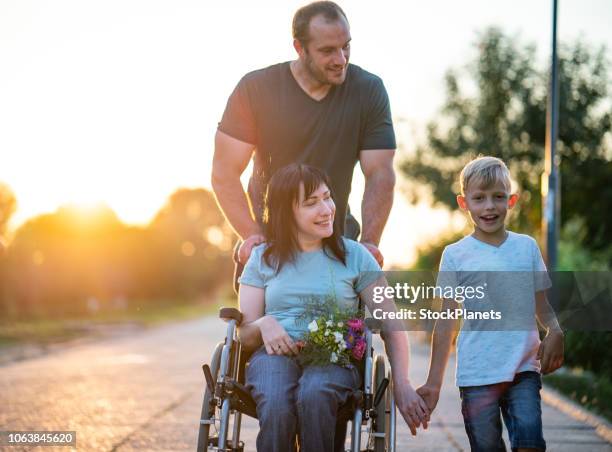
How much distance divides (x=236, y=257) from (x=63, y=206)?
174 ft

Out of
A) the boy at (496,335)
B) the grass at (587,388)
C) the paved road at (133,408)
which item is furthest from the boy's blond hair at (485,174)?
→ the grass at (587,388)

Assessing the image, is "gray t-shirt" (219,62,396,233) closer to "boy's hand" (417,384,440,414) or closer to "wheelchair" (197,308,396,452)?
"wheelchair" (197,308,396,452)

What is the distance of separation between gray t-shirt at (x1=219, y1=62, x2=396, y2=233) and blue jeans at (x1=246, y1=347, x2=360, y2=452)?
2.90ft

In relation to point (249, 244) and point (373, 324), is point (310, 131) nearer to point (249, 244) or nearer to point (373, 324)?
point (249, 244)

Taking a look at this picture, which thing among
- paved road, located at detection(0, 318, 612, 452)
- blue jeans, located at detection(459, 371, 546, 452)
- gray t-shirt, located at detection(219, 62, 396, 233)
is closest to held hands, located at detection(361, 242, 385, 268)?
gray t-shirt, located at detection(219, 62, 396, 233)

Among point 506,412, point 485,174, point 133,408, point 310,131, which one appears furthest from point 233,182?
point 133,408

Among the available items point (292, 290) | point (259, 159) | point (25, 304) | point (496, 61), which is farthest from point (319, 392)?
point (25, 304)

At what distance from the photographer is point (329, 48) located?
4.30 metres

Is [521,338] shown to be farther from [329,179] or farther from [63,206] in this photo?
[63,206]

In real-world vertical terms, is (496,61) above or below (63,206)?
above

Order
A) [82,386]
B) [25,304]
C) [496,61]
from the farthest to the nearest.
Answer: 1. [25,304]
2. [496,61]
3. [82,386]

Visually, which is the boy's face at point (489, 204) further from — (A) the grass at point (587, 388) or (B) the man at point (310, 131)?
(A) the grass at point (587, 388)

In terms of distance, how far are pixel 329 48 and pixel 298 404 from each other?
1584mm

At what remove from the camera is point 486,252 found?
12.7ft
